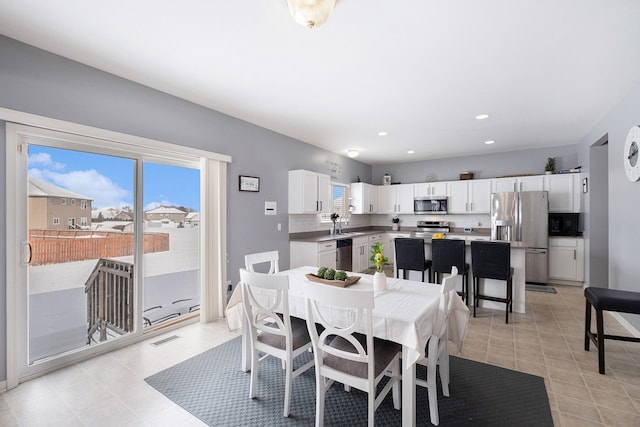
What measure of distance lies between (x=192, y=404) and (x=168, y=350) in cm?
98

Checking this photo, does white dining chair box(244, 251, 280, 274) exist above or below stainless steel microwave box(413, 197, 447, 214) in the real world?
below

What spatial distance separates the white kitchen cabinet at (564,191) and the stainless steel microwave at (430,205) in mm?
1893

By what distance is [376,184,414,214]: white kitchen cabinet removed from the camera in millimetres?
7094

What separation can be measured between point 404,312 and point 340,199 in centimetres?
489

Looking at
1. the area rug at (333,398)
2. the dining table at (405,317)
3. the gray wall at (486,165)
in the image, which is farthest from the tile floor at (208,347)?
the gray wall at (486,165)

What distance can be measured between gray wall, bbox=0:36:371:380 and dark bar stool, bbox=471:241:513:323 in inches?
111

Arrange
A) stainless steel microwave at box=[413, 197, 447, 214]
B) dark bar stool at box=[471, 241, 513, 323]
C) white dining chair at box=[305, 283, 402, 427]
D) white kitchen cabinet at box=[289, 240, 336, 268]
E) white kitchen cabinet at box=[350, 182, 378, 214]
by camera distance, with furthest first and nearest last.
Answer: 1. white kitchen cabinet at box=[350, 182, 378, 214]
2. stainless steel microwave at box=[413, 197, 447, 214]
3. white kitchen cabinet at box=[289, 240, 336, 268]
4. dark bar stool at box=[471, 241, 513, 323]
5. white dining chair at box=[305, 283, 402, 427]

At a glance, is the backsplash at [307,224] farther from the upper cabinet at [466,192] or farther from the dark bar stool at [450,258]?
the dark bar stool at [450,258]

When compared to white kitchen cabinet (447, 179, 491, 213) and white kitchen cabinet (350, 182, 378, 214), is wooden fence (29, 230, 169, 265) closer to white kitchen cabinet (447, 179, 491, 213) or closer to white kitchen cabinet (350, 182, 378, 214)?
white kitchen cabinet (350, 182, 378, 214)

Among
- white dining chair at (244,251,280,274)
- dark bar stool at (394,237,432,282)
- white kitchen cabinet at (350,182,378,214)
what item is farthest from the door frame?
white kitchen cabinet at (350,182,378,214)

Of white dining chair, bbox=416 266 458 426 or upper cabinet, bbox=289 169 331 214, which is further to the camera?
upper cabinet, bbox=289 169 331 214

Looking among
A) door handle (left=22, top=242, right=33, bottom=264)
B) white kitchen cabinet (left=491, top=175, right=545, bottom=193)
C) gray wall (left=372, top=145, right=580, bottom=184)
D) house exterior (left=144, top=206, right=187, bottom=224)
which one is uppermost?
gray wall (left=372, top=145, right=580, bottom=184)

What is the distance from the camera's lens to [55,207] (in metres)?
2.51

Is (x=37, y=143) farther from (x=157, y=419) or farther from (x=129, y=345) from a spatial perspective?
(x=157, y=419)
